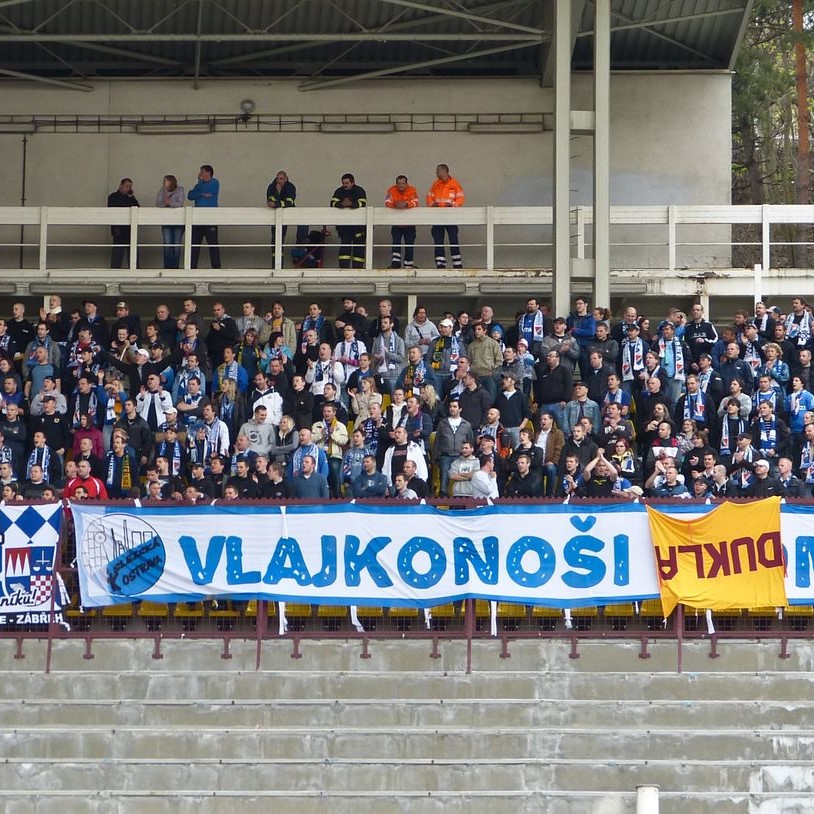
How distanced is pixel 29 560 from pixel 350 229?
11702mm

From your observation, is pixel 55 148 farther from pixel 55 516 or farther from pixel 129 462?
pixel 55 516

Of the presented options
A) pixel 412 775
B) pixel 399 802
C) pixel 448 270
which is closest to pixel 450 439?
pixel 412 775

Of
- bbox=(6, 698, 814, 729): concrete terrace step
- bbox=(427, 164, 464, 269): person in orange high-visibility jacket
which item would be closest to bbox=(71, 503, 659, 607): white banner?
bbox=(6, 698, 814, 729): concrete terrace step

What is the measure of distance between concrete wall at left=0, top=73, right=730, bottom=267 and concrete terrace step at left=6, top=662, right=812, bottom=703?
13.6 meters

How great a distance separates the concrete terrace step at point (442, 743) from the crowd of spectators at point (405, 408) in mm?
2645

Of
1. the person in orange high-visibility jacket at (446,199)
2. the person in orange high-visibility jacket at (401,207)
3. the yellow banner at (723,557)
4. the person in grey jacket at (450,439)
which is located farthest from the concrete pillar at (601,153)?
the yellow banner at (723,557)

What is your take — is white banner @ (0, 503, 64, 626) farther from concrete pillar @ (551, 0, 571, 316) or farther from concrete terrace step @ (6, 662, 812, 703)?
concrete pillar @ (551, 0, 571, 316)

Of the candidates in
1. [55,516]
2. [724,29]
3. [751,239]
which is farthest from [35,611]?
[751,239]

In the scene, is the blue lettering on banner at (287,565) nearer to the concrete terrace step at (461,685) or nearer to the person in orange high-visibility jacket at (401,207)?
the concrete terrace step at (461,685)

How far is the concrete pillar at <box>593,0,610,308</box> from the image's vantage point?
23.5 metres

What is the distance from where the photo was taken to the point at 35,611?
53.3 ft

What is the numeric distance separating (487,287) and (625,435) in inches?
307

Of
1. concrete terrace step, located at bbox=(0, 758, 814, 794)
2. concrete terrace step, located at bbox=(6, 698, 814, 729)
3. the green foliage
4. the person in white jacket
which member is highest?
the green foliage

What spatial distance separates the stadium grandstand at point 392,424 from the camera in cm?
1539
